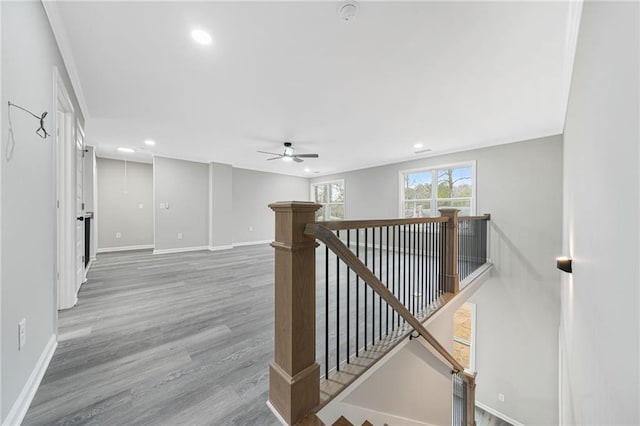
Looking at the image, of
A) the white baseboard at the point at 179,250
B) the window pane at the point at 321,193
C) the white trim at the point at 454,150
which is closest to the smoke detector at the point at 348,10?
the white trim at the point at 454,150

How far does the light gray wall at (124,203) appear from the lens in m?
5.96

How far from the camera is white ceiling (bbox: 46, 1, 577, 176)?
5.39 ft

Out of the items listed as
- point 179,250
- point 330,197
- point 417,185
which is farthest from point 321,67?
point 330,197

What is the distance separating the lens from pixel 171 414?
3.90 feet

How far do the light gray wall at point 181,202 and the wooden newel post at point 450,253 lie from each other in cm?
583

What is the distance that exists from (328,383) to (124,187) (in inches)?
290

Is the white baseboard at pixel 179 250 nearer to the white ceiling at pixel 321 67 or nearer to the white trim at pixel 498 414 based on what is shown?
the white ceiling at pixel 321 67

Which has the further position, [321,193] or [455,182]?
[321,193]

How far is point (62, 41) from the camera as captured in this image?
74.3 inches

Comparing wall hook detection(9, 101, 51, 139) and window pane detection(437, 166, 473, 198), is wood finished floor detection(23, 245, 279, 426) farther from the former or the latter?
window pane detection(437, 166, 473, 198)

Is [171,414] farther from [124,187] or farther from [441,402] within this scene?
[124,187]

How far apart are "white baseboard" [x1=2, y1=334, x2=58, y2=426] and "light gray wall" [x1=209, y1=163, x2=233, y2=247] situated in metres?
4.80

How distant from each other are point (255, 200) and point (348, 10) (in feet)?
21.0

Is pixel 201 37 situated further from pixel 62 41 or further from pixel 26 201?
pixel 26 201
